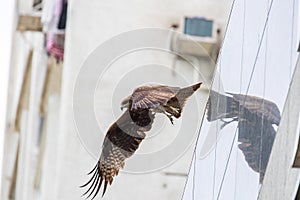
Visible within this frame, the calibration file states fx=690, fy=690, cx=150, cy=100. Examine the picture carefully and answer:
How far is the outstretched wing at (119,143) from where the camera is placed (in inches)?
23.6

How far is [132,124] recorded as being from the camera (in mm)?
603

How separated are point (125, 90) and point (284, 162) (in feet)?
0.68

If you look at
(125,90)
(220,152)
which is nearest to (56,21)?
(125,90)

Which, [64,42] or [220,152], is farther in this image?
[64,42]

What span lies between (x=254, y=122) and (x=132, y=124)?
106mm

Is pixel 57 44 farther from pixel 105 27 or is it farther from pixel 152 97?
pixel 152 97

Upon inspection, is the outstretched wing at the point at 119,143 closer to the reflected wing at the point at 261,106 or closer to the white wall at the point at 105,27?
the reflected wing at the point at 261,106

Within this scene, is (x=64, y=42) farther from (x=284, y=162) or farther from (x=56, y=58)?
(x=284, y=162)

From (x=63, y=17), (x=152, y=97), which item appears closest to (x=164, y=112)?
(x=152, y=97)

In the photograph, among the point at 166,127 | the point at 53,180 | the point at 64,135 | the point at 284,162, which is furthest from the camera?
the point at 53,180

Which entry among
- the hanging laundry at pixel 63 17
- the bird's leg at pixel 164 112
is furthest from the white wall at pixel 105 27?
the bird's leg at pixel 164 112

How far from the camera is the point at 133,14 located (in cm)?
174

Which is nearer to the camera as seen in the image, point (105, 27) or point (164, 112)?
point (164, 112)

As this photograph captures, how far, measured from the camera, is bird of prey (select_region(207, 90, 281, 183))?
571mm
